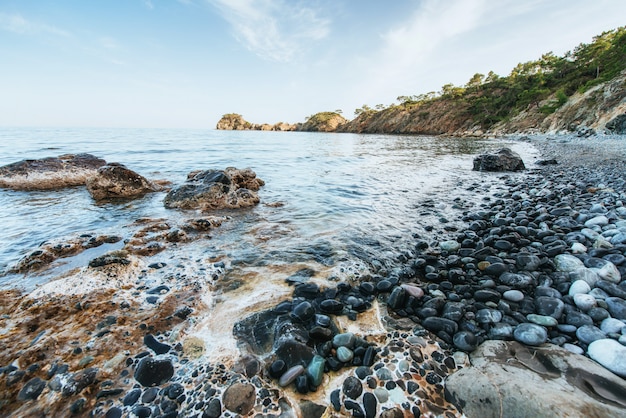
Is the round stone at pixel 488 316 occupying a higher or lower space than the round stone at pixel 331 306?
higher

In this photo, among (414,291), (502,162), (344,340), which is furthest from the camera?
(502,162)

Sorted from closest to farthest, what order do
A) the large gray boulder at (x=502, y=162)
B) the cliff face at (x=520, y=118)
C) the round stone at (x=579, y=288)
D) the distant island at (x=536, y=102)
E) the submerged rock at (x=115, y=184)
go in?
the round stone at (x=579, y=288) → the submerged rock at (x=115, y=184) → the large gray boulder at (x=502, y=162) → the cliff face at (x=520, y=118) → the distant island at (x=536, y=102)

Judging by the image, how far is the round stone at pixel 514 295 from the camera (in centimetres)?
281

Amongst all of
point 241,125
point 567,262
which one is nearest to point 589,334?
point 567,262

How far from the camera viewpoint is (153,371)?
2121 mm

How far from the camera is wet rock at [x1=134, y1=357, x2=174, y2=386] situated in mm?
2061

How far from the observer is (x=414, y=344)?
2.38 m

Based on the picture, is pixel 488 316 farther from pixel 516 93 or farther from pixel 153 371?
pixel 516 93

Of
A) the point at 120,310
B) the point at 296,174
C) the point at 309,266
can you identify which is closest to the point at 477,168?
the point at 296,174

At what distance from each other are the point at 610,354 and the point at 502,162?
13015 mm

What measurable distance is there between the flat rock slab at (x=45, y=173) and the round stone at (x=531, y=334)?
40.9ft

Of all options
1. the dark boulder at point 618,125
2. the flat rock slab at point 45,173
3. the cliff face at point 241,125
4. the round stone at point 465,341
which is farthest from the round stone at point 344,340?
the cliff face at point 241,125

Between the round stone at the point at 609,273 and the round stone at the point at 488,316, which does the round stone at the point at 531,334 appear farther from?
the round stone at the point at 609,273

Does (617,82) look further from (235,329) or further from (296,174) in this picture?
(235,329)
